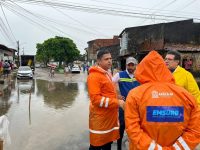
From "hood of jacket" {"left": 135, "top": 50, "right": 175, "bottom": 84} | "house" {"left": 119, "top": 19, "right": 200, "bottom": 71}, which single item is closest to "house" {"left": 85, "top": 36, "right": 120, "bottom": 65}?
"house" {"left": 119, "top": 19, "right": 200, "bottom": 71}

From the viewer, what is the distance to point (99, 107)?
4504mm

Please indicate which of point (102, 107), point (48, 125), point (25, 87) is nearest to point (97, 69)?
point (102, 107)

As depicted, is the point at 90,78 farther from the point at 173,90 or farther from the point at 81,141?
the point at 81,141

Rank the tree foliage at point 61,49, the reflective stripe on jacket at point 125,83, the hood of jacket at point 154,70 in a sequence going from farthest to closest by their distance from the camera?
1. the tree foliage at point 61,49
2. the reflective stripe on jacket at point 125,83
3. the hood of jacket at point 154,70

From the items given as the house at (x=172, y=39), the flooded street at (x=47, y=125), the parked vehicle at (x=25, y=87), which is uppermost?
the house at (x=172, y=39)

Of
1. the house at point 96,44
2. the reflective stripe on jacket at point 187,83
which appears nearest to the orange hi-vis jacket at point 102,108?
the reflective stripe on jacket at point 187,83

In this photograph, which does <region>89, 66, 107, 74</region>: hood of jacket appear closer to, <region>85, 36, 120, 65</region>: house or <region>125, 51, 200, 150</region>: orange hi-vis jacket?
<region>125, 51, 200, 150</region>: orange hi-vis jacket

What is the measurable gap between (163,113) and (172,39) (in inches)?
1146

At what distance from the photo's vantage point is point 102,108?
14.8ft

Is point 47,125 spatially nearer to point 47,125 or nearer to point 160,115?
point 47,125

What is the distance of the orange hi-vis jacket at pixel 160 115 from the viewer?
9.14 feet

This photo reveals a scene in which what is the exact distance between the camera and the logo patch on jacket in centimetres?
278

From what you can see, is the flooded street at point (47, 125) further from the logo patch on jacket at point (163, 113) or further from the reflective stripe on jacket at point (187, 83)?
the logo patch on jacket at point (163, 113)

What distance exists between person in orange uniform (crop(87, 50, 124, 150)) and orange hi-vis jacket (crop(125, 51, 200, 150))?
1463mm
